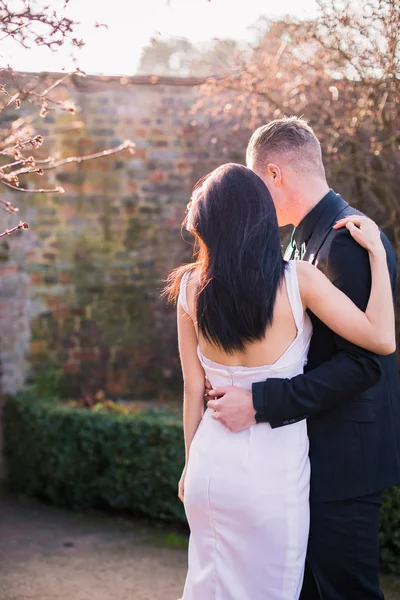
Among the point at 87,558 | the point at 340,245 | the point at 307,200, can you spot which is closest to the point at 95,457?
the point at 87,558

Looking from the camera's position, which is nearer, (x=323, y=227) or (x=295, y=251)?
(x=323, y=227)

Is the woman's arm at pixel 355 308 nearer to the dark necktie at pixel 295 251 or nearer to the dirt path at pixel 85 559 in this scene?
the dark necktie at pixel 295 251

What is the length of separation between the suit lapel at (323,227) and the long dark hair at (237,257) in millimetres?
255

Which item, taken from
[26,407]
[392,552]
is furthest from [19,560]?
[392,552]

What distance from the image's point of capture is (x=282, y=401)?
230 centimetres

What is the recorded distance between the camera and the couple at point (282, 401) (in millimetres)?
2293

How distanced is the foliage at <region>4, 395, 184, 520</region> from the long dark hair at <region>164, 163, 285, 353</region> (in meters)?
3.14

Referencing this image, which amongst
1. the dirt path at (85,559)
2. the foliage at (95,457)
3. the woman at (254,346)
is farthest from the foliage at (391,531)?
the woman at (254,346)

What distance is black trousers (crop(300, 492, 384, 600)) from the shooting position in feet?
7.80

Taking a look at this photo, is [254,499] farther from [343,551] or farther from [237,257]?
[237,257]

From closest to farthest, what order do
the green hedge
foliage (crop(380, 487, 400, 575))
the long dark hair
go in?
the long dark hair < foliage (crop(380, 487, 400, 575)) < the green hedge

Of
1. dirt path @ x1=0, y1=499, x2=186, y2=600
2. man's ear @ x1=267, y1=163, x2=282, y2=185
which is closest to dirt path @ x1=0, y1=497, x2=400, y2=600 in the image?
dirt path @ x1=0, y1=499, x2=186, y2=600

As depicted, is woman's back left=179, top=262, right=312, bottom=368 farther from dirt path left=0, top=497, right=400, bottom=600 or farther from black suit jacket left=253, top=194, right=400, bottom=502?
dirt path left=0, top=497, right=400, bottom=600

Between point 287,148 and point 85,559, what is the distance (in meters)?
3.27
